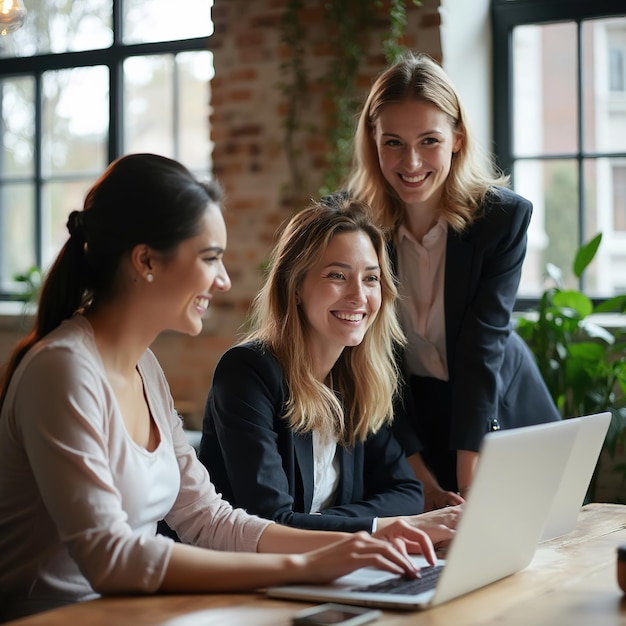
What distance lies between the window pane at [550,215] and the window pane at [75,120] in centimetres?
228

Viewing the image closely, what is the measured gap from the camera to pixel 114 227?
1.76m

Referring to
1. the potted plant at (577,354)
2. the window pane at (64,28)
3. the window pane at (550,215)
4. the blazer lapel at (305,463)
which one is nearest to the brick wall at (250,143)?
the window pane at (550,215)

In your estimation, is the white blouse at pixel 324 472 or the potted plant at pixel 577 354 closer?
the white blouse at pixel 324 472

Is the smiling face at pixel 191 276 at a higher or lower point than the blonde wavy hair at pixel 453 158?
lower

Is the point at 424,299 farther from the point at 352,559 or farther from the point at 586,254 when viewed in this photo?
the point at 352,559

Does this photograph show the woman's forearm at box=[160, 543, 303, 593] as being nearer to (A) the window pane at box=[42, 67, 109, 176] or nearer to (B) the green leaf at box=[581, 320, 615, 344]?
(B) the green leaf at box=[581, 320, 615, 344]

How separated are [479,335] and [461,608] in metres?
1.21

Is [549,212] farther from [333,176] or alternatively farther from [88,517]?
[88,517]

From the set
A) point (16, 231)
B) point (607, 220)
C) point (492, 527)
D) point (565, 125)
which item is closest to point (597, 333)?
point (607, 220)

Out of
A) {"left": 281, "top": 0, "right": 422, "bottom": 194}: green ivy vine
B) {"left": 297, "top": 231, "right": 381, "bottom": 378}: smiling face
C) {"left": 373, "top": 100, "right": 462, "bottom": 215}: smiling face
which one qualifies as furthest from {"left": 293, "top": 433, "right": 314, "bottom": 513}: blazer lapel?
{"left": 281, "top": 0, "right": 422, "bottom": 194}: green ivy vine

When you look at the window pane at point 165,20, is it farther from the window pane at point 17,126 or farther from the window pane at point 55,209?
the window pane at point 55,209

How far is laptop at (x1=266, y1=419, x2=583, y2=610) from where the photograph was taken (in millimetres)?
1479

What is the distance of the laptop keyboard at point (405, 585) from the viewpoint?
5.08 ft

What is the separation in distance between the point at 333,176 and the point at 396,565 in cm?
277
